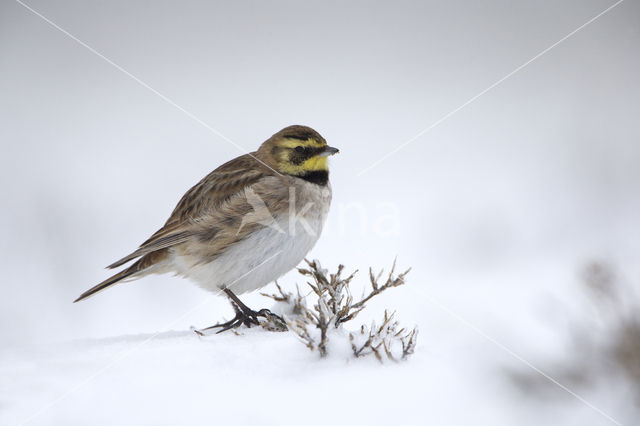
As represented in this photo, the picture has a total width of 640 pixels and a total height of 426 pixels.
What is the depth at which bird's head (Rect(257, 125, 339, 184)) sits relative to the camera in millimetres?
4156

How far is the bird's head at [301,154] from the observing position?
4.16m

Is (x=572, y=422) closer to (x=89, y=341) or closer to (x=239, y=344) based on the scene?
(x=239, y=344)

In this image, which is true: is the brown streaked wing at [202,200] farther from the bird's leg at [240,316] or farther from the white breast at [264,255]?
the bird's leg at [240,316]

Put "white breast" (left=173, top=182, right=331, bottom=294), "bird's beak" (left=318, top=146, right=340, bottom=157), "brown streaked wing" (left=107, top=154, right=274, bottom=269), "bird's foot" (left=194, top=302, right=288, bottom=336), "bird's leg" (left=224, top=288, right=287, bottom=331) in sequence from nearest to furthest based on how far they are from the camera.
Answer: "bird's leg" (left=224, top=288, right=287, bottom=331)
"bird's foot" (left=194, top=302, right=288, bottom=336)
"white breast" (left=173, top=182, right=331, bottom=294)
"brown streaked wing" (left=107, top=154, right=274, bottom=269)
"bird's beak" (left=318, top=146, right=340, bottom=157)

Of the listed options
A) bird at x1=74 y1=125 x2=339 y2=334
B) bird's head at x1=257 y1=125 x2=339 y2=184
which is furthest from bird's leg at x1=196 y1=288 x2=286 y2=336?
bird's head at x1=257 y1=125 x2=339 y2=184

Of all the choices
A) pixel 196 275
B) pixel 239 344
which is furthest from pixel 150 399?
pixel 196 275

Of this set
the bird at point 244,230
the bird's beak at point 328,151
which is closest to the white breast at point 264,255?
the bird at point 244,230

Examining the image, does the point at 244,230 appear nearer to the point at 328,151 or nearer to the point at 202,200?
the point at 202,200

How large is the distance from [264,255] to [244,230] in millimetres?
222

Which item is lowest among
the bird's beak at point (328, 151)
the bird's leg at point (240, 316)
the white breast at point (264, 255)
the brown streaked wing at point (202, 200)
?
the bird's leg at point (240, 316)

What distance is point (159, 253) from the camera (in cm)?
402

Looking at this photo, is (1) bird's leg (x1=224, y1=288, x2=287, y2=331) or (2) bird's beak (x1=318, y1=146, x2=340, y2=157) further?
(2) bird's beak (x1=318, y1=146, x2=340, y2=157)

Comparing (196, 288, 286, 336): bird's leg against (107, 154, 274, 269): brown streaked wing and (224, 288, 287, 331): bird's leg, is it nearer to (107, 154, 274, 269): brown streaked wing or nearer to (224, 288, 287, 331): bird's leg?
(224, 288, 287, 331): bird's leg

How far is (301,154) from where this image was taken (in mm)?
4211
